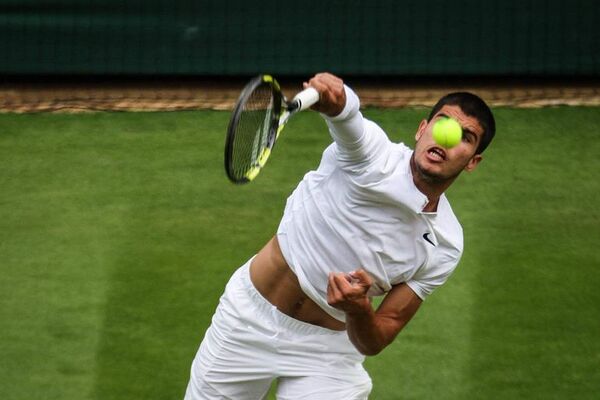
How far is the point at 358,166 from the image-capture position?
4.44 meters

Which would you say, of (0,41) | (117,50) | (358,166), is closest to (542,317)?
(358,166)

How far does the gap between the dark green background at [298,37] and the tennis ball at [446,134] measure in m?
4.68

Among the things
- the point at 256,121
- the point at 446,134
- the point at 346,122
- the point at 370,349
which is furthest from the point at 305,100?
the point at 370,349

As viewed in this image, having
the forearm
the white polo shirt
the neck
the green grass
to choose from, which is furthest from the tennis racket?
the green grass

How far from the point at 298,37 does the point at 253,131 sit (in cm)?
482

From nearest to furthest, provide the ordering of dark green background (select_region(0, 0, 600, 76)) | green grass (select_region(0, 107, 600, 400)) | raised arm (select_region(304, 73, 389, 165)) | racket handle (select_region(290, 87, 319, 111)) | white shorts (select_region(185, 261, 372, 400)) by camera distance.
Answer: racket handle (select_region(290, 87, 319, 111)), raised arm (select_region(304, 73, 389, 165)), white shorts (select_region(185, 261, 372, 400)), green grass (select_region(0, 107, 600, 400)), dark green background (select_region(0, 0, 600, 76))

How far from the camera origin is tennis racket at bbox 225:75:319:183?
3.91 meters

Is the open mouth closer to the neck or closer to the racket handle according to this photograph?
the neck

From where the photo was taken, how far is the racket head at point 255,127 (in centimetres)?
407

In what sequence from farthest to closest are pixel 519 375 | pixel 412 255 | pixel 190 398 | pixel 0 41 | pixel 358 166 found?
pixel 0 41 < pixel 519 375 < pixel 190 398 < pixel 412 255 < pixel 358 166

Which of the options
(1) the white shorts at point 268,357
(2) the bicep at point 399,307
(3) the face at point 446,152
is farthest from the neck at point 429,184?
(1) the white shorts at point 268,357

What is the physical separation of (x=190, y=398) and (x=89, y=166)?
3357 mm

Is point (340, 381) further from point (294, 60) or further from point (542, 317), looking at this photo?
point (294, 60)

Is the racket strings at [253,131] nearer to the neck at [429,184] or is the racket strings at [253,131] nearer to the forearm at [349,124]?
the forearm at [349,124]
